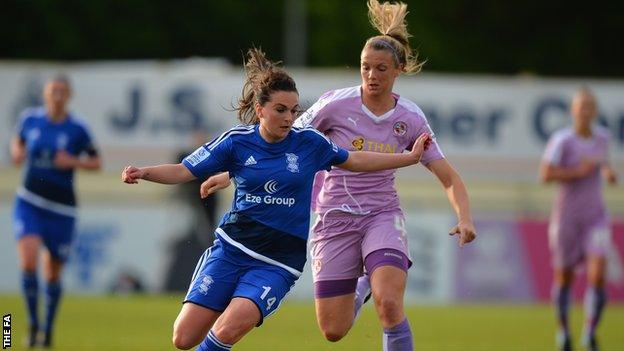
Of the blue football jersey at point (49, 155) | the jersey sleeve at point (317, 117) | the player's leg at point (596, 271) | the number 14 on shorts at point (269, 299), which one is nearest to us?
the number 14 on shorts at point (269, 299)

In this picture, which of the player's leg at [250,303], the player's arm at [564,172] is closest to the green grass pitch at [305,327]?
the player's arm at [564,172]

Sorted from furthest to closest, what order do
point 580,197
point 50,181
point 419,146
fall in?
point 580,197 → point 50,181 → point 419,146

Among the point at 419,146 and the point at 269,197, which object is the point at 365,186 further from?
the point at 269,197

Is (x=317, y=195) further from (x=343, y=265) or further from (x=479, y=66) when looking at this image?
(x=479, y=66)

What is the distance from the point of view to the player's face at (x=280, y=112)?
8.94 meters

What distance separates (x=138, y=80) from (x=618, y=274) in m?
8.12

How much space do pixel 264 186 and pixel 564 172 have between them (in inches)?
243

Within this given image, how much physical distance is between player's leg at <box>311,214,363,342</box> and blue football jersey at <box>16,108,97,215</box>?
4598 mm

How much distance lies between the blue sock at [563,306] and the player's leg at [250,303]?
Result: 213 inches

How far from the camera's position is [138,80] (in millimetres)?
23703

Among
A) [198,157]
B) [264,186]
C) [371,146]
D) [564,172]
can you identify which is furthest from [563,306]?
[198,157]

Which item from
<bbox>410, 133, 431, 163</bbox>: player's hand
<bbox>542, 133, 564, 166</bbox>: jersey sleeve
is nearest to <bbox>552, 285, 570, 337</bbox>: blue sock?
<bbox>542, 133, 564, 166</bbox>: jersey sleeve

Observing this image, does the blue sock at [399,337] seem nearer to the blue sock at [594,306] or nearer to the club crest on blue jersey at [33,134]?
the blue sock at [594,306]

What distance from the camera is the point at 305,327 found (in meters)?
15.7
